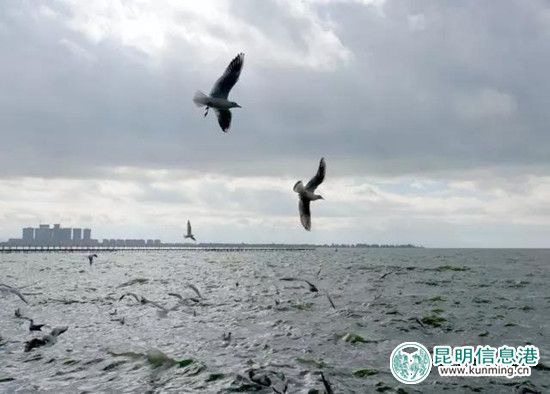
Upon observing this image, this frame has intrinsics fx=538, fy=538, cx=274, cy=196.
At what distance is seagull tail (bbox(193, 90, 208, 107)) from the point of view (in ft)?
43.1

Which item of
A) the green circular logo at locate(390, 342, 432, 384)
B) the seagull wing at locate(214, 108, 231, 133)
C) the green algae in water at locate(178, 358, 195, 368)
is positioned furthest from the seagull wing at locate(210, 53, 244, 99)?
the green circular logo at locate(390, 342, 432, 384)

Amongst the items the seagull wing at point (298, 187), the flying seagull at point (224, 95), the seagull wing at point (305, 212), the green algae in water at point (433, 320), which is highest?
the flying seagull at point (224, 95)

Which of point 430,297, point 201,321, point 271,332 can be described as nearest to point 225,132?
point 271,332

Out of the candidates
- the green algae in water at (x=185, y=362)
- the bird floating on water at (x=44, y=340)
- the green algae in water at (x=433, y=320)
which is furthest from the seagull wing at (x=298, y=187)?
the green algae in water at (x=433, y=320)

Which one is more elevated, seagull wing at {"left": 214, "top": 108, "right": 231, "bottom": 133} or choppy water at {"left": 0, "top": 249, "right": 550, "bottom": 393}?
seagull wing at {"left": 214, "top": 108, "right": 231, "bottom": 133}

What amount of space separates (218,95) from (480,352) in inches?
469

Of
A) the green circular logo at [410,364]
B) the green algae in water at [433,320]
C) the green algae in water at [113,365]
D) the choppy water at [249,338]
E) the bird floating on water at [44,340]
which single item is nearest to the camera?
the choppy water at [249,338]

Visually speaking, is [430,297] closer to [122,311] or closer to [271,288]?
[271,288]

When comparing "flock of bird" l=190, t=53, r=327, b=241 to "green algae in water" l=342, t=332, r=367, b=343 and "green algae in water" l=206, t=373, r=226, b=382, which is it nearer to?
"green algae in water" l=206, t=373, r=226, b=382

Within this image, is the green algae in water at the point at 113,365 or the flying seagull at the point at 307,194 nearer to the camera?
the flying seagull at the point at 307,194

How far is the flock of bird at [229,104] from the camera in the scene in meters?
13.4

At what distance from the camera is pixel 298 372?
600 inches

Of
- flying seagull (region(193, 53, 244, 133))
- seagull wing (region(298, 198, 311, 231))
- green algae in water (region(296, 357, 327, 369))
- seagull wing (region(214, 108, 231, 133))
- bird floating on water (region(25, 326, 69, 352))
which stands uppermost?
flying seagull (region(193, 53, 244, 133))

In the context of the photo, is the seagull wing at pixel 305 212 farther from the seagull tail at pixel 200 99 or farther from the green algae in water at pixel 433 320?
the green algae in water at pixel 433 320
